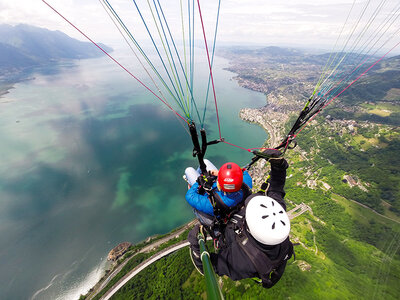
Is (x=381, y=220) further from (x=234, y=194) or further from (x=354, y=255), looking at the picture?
(x=234, y=194)

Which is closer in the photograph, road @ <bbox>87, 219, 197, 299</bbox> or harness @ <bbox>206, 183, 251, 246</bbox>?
harness @ <bbox>206, 183, 251, 246</bbox>

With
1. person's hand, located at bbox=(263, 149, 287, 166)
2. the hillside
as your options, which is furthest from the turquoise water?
person's hand, located at bbox=(263, 149, 287, 166)

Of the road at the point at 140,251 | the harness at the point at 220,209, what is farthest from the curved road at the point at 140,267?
the harness at the point at 220,209

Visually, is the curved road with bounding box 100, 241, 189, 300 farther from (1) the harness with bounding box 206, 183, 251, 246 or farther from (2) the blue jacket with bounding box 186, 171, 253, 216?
(2) the blue jacket with bounding box 186, 171, 253, 216

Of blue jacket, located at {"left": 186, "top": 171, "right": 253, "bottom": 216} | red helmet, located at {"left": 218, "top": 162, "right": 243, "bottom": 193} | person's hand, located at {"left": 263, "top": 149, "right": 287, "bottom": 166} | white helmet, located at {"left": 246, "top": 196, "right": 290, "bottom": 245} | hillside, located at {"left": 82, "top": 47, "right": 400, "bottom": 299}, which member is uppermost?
person's hand, located at {"left": 263, "top": 149, "right": 287, "bottom": 166}

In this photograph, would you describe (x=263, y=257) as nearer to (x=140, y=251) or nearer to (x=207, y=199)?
(x=207, y=199)

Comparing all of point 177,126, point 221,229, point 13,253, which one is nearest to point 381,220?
point 221,229

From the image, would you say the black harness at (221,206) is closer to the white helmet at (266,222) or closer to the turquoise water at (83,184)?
the white helmet at (266,222)
